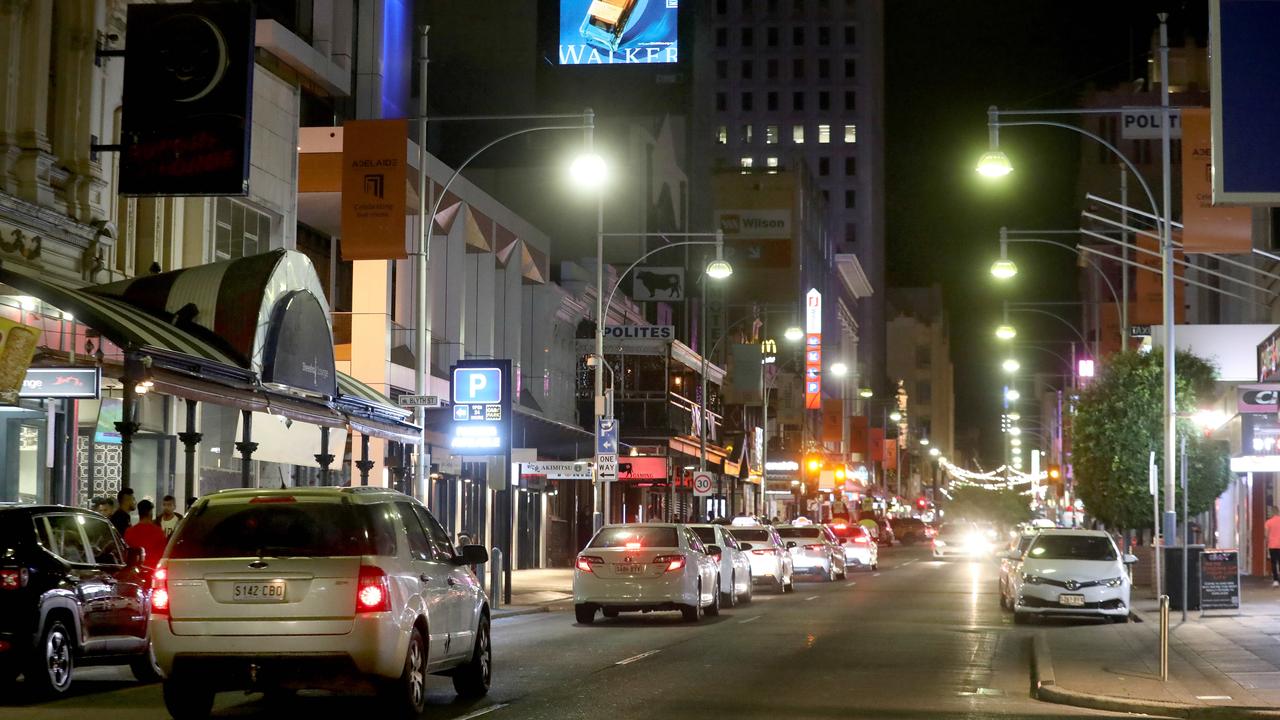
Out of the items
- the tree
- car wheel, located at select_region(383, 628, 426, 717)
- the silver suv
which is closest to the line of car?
car wheel, located at select_region(383, 628, 426, 717)

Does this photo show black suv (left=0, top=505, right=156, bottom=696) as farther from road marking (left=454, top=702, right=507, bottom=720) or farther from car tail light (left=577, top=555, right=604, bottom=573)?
car tail light (left=577, top=555, right=604, bottom=573)

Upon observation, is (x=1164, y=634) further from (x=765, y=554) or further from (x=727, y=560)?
(x=765, y=554)

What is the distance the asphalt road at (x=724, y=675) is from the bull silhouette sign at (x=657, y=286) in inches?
1368

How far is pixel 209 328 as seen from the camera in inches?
992

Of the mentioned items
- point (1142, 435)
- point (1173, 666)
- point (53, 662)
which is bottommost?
point (1173, 666)

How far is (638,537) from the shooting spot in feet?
85.7

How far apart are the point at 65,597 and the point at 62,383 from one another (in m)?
5.29

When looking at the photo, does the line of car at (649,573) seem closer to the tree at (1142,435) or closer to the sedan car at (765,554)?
the sedan car at (765,554)

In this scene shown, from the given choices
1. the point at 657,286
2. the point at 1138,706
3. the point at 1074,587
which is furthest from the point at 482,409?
the point at 657,286

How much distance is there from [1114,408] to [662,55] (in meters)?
36.2

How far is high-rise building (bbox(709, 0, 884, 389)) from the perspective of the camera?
155 m

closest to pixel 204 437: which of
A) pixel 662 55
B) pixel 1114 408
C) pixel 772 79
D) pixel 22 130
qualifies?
pixel 22 130

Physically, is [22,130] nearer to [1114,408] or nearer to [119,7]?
[119,7]

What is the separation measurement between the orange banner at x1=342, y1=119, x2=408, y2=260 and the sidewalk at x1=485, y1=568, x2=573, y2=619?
657 cm
